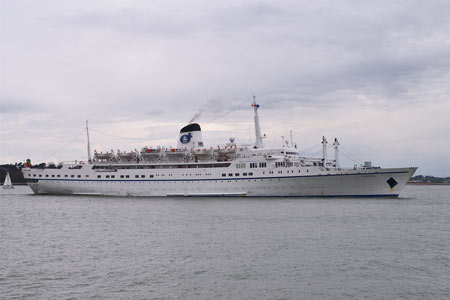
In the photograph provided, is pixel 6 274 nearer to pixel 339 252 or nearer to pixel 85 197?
pixel 339 252

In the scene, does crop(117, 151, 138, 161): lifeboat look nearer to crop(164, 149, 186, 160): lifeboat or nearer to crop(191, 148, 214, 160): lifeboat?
crop(164, 149, 186, 160): lifeboat

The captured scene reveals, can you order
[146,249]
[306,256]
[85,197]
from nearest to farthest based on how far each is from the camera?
[306,256], [146,249], [85,197]

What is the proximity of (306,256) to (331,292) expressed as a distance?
15.5 ft

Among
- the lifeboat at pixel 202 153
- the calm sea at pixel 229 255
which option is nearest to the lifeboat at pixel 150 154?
the lifeboat at pixel 202 153

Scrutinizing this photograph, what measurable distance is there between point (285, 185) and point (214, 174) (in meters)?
8.05

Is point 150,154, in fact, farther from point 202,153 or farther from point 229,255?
point 229,255

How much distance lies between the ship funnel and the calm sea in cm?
2151

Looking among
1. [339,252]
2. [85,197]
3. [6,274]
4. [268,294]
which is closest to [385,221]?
[339,252]

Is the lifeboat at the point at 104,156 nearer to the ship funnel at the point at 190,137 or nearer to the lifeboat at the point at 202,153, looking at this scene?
the ship funnel at the point at 190,137

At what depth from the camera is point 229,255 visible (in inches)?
771

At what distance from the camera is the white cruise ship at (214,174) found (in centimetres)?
4538

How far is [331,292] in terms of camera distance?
14.5 metres

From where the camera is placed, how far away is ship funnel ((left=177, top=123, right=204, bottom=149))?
5509 cm

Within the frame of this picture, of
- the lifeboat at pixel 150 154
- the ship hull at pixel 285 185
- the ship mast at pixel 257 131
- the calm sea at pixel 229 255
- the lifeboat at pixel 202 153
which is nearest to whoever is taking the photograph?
the calm sea at pixel 229 255
